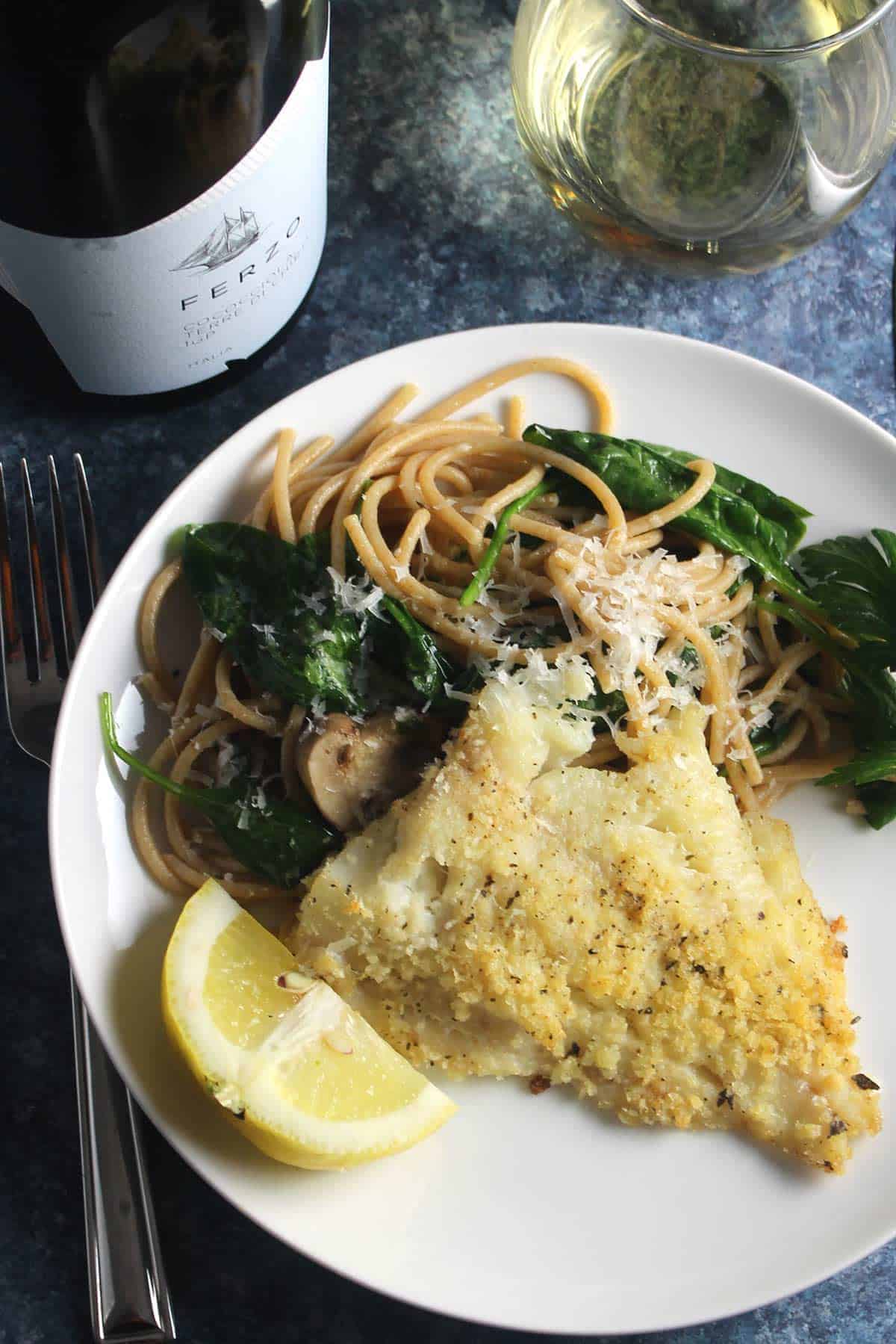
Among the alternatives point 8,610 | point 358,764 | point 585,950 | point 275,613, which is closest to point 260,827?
point 358,764

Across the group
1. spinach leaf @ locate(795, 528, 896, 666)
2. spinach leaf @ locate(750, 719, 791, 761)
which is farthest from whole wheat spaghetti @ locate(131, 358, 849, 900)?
spinach leaf @ locate(795, 528, 896, 666)

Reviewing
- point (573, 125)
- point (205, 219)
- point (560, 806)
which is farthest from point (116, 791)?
point (573, 125)

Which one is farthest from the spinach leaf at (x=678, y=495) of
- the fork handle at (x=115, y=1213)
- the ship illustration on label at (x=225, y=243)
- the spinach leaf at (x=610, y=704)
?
the fork handle at (x=115, y=1213)

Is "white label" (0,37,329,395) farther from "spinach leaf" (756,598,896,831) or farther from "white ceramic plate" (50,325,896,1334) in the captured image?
"spinach leaf" (756,598,896,831)

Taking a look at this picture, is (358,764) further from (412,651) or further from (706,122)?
(706,122)

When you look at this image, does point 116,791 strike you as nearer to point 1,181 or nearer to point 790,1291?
point 1,181
